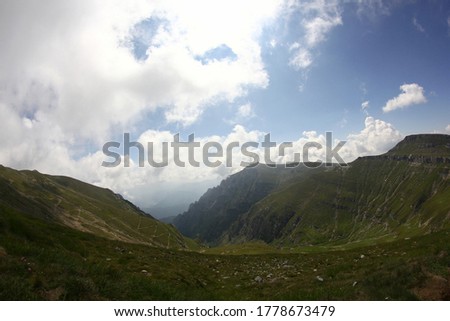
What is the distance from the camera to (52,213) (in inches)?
5281

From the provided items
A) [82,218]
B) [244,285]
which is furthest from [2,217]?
[82,218]

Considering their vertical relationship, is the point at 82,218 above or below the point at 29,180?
below

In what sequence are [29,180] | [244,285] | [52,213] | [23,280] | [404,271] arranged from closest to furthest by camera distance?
[23,280] → [404,271] → [244,285] → [52,213] → [29,180]

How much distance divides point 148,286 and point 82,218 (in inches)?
6193

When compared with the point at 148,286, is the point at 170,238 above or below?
below

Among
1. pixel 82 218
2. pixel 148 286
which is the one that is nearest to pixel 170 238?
pixel 82 218

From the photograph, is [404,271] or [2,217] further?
[2,217]

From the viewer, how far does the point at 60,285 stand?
10.4 metres

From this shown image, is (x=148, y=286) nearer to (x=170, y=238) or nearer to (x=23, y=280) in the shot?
(x=23, y=280)

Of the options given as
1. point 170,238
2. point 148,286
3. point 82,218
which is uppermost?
point 148,286
